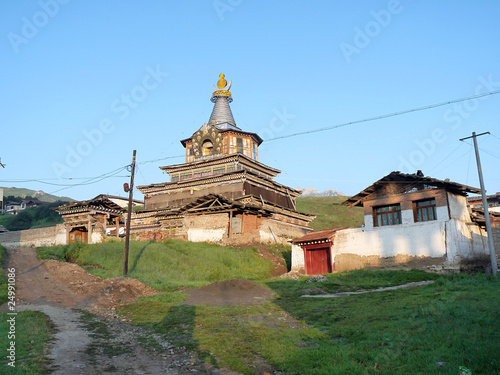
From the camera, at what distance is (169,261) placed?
30.7 m

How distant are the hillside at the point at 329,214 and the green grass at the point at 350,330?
2104 inches

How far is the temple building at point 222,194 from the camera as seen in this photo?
3953cm

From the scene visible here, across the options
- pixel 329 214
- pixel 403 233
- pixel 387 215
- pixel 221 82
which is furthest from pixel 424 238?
pixel 329 214

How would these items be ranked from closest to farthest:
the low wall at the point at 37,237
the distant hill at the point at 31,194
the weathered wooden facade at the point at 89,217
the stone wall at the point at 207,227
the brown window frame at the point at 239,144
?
the weathered wooden facade at the point at 89,217
the stone wall at the point at 207,227
the low wall at the point at 37,237
the brown window frame at the point at 239,144
the distant hill at the point at 31,194

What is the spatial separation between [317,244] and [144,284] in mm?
13952

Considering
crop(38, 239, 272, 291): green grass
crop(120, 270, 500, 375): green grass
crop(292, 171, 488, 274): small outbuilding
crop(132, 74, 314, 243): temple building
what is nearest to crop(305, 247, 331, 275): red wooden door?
crop(292, 171, 488, 274): small outbuilding

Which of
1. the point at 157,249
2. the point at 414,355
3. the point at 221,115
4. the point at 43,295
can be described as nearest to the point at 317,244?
the point at 157,249

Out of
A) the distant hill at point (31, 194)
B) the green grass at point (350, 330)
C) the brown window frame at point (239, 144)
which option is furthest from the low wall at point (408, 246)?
the distant hill at point (31, 194)

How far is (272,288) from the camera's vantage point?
77.5ft

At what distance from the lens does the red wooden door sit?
31.1 metres

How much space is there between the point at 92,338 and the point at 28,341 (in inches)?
71.4

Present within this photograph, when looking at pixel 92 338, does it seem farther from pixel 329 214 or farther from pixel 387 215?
pixel 329 214

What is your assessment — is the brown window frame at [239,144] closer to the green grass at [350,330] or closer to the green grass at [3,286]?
the green grass at [3,286]

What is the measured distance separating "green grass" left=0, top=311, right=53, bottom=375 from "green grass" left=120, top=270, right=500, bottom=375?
3407mm
